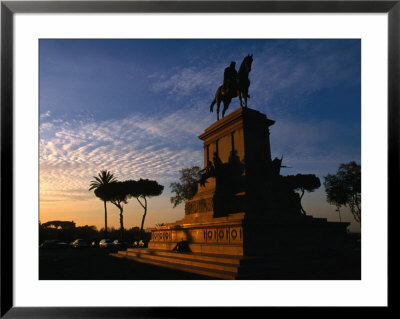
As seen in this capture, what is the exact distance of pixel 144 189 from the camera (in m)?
39.2

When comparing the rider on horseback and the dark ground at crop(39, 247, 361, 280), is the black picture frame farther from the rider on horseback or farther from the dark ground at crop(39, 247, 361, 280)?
the rider on horseback

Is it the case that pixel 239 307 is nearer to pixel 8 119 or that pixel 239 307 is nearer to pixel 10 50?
pixel 8 119

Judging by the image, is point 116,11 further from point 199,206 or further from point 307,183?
point 307,183

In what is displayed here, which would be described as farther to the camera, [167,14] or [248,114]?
[248,114]

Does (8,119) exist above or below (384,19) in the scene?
below

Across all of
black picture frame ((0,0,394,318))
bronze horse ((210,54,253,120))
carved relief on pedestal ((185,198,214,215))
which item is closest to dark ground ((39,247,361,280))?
black picture frame ((0,0,394,318))

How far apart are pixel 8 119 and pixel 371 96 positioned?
743 cm

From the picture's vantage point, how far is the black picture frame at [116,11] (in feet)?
21.6

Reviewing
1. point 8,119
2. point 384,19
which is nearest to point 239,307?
point 8,119

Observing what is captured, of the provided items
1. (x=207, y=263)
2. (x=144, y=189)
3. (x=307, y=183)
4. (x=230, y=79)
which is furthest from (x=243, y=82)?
(x=144, y=189)

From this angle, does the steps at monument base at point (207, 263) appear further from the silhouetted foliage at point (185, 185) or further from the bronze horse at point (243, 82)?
the silhouetted foliage at point (185, 185)

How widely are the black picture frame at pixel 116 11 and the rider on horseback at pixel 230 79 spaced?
980cm

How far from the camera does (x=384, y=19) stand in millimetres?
7129

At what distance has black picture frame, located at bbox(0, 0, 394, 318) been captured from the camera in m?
6.59
